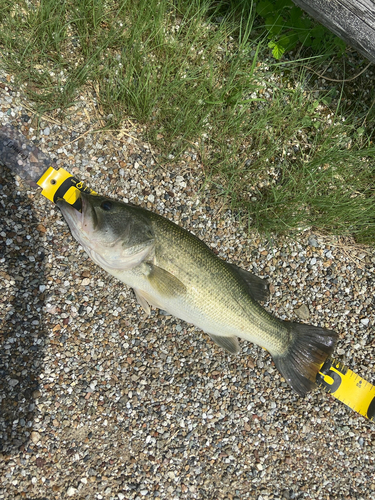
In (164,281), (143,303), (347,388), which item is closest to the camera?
(164,281)

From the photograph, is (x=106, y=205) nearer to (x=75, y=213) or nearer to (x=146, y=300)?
(x=75, y=213)

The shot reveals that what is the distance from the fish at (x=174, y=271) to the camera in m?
2.86

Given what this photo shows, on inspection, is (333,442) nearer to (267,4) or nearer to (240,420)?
(240,420)

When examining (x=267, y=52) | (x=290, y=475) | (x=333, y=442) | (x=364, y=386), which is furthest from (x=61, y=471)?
(x=267, y=52)

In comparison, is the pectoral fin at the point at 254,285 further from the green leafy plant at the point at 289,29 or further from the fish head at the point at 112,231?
the green leafy plant at the point at 289,29

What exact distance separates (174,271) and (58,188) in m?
1.35

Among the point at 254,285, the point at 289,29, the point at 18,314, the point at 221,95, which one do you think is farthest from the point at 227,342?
the point at 289,29

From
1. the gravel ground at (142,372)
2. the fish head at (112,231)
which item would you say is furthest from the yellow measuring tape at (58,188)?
the fish head at (112,231)


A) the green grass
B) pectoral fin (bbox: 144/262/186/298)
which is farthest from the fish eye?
the green grass

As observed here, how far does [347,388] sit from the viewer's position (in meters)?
3.56

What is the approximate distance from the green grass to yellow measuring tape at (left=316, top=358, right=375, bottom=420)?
144 centimetres

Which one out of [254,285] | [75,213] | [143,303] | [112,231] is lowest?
[143,303]

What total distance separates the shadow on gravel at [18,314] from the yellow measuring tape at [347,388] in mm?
2759

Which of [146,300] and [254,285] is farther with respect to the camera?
[254,285]
